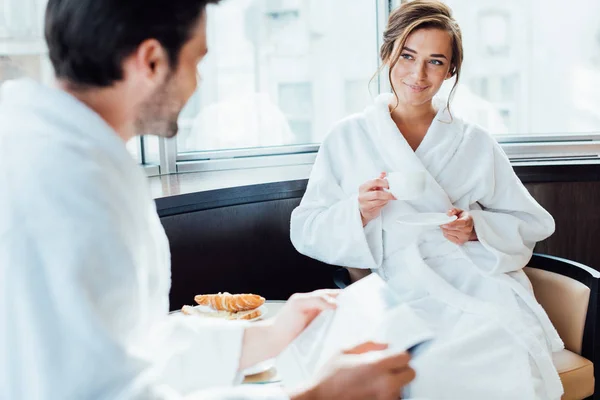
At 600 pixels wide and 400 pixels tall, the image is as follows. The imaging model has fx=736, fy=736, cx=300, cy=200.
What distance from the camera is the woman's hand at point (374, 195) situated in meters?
2.09

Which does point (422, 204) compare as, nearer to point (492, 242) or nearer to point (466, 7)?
point (492, 242)

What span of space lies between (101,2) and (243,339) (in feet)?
2.25

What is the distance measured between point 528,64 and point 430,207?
4.21ft

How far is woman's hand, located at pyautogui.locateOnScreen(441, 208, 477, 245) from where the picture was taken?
216 centimetres

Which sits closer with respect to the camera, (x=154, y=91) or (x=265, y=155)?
(x=154, y=91)

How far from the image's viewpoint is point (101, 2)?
961 millimetres

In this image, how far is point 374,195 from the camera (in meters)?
2.10

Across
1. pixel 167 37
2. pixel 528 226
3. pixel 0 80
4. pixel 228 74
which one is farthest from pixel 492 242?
pixel 0 80

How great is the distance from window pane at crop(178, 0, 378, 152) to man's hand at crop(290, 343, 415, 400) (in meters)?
1.97

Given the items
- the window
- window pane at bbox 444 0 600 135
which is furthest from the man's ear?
window pane at bbox 444 0 600 135

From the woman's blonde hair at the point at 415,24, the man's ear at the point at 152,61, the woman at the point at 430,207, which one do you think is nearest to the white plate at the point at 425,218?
the woman at the point at 430,207

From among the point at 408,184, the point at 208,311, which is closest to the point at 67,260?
the point at 208,311

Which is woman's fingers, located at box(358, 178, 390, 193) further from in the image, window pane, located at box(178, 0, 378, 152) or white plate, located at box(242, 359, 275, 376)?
window pane, located at box(178, 0, 378, 152)

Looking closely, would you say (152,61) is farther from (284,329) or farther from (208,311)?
(208,311)
